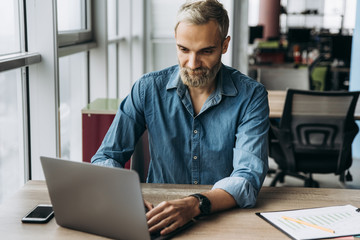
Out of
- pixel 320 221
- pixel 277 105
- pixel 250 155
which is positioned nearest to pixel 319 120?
pixel 277 105

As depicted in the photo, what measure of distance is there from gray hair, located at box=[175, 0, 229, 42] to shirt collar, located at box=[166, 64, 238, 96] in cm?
16

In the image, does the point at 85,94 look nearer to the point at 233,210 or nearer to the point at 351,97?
the point at 351,97

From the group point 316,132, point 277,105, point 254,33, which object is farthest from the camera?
point 254,33

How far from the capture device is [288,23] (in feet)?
56.2

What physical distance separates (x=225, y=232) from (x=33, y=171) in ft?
4.91

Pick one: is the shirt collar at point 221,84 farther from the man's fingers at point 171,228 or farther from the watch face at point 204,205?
the man's fingers at point 171,228

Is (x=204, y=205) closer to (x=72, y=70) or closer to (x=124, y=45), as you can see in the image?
(x=72, y=70)

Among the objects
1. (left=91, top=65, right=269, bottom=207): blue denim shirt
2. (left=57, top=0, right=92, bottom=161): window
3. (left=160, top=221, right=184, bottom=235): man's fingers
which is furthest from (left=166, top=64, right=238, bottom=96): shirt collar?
(left=57, top=0, right=92, bottom=161): window

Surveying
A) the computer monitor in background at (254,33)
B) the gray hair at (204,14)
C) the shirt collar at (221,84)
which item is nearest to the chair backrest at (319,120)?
the shirt collar at (221,84)

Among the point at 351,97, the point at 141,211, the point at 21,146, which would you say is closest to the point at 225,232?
the point at 141,211

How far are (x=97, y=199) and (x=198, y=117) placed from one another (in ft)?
2.37

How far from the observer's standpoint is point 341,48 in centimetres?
742

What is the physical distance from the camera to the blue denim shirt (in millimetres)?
1826

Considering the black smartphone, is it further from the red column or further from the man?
the red column
